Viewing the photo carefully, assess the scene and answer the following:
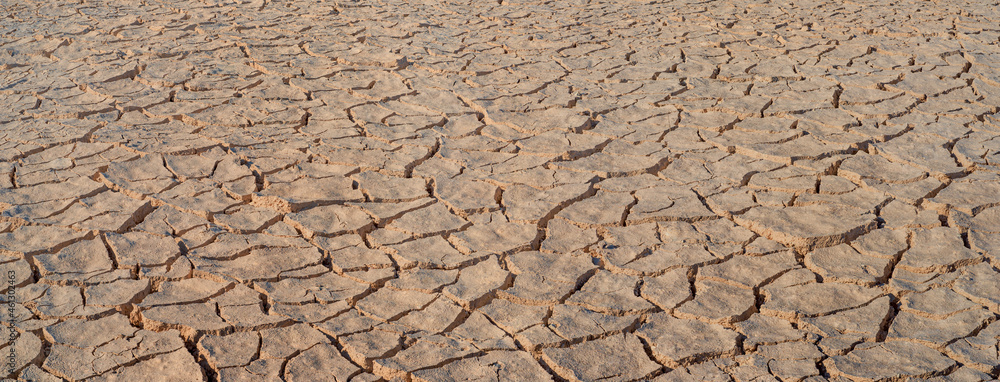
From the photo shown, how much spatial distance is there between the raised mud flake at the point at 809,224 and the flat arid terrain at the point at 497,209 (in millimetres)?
12

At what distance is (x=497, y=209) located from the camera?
297cm

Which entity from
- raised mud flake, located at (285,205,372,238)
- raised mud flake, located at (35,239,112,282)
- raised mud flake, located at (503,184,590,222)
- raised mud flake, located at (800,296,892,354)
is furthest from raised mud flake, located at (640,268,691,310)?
raised mud flake, located at (35,239,112,282)

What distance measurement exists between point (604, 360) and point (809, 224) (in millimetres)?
1141

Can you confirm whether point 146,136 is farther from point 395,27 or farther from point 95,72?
point 395,27

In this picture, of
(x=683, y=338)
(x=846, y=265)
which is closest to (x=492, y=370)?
(x=683, y=338)

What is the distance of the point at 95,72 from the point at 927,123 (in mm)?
4608

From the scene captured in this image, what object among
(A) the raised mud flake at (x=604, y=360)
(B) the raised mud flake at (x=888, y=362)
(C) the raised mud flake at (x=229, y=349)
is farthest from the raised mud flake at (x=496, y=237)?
(B) the raised mud flake at (x=888, y=362)

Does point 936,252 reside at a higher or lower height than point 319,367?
lower

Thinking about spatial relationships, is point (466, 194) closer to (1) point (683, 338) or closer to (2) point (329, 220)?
(2) point (329, 220)

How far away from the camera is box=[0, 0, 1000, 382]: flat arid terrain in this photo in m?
2.13

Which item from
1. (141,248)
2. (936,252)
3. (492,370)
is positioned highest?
(141,248)

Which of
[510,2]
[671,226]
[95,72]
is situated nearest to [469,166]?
[671,226]

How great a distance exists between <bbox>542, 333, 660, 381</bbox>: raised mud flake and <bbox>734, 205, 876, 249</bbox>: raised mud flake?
0.85 metres

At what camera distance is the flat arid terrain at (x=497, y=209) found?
2.13m
